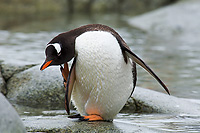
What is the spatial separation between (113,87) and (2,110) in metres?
1.15

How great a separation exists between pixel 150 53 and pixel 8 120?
22.1 feet

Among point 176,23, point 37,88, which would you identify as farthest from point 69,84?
point 176,23

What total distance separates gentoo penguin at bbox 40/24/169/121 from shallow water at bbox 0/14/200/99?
1988 mm

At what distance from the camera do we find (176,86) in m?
5.69

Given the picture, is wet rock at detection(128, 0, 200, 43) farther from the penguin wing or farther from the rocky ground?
the penguin wing

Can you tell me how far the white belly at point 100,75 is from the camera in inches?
123

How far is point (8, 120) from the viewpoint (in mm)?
2352

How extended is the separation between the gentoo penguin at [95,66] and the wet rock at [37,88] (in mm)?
1360

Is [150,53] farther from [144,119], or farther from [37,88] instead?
[144,119]

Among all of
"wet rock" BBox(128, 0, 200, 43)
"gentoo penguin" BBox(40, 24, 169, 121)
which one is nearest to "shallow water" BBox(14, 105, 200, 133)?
"gentoo penguin" BBox(40, 24, 169, 121)

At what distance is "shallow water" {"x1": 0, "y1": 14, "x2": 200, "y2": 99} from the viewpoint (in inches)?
227

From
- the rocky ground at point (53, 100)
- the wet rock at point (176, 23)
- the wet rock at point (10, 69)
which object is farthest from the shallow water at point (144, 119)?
the wet rock at point (176, 23)

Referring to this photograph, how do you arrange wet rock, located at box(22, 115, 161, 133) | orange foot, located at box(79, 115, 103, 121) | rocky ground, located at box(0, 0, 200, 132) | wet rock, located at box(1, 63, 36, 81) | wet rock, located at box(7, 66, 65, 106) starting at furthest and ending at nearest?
wet rock, located at box(1, 63, 36, 81) < wet rock, located at box(7, 66, 65, 106) < orange foot, located at box(79, 115, 103, 121) < rocky ground, located at box(0, 0, 200, 132) < wet rock, located at box(22, 115, 161, 133)

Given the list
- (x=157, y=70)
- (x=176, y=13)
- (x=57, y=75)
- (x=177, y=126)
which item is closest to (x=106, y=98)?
(x=177, y=126)
